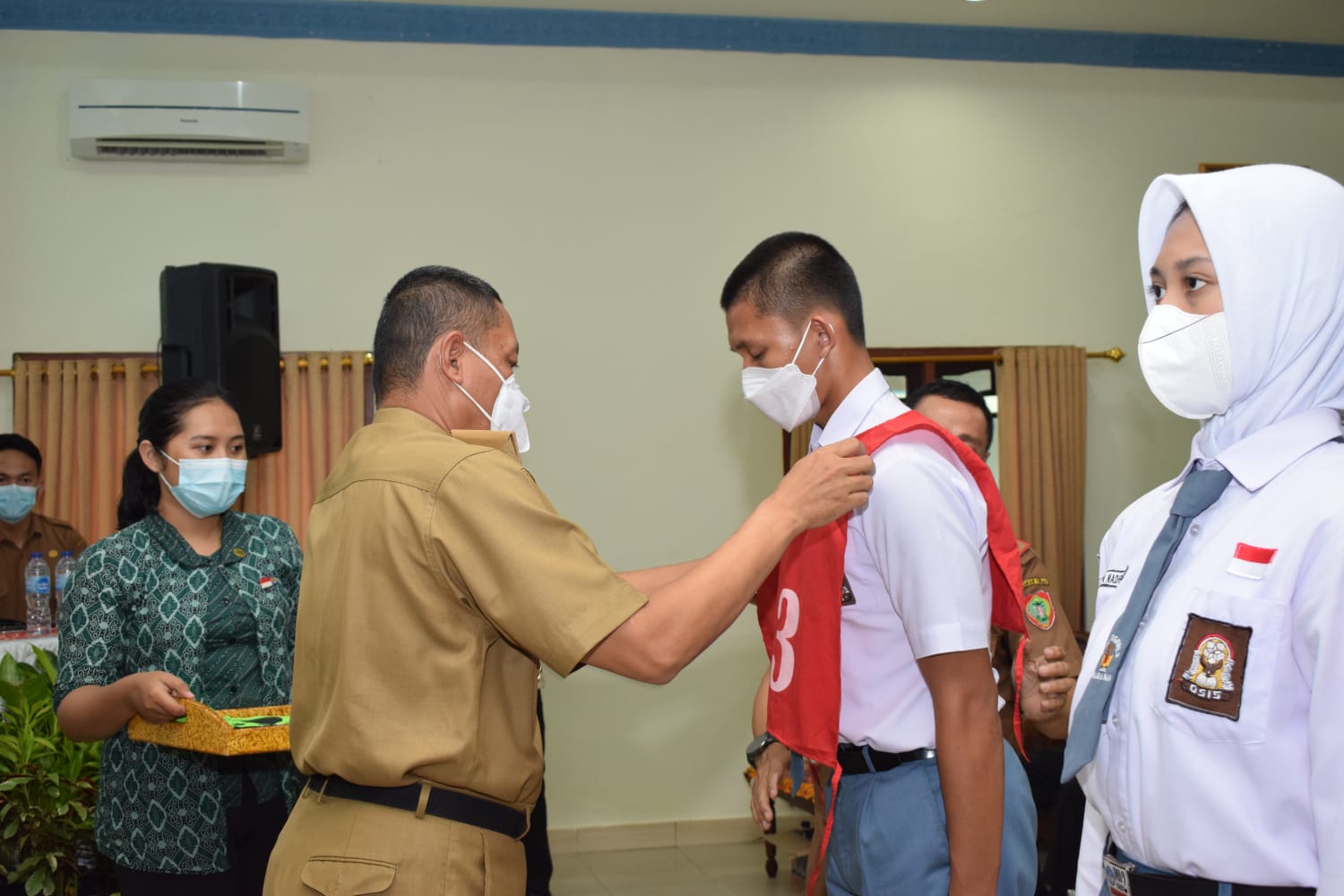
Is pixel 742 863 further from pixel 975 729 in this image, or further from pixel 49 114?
pixel 49 114

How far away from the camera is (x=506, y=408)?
2.04 meters

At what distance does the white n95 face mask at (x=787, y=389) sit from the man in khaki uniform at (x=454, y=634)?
0.35m

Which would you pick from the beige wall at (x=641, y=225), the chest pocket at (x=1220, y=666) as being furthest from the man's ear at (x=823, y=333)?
the beige wall at (x=641, y=225)

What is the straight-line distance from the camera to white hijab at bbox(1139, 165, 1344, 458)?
1330 millimetres

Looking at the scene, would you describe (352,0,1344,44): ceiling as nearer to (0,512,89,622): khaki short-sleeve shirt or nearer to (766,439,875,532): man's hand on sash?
(0,512,89,622): khaki short-sleeve shirt

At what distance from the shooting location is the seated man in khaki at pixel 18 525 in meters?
4.65

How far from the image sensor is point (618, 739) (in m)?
5.52

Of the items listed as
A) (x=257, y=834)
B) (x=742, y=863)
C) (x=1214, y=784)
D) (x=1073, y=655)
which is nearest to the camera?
(x=1214, y=784)

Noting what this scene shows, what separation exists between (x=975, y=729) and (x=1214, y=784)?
404 mm

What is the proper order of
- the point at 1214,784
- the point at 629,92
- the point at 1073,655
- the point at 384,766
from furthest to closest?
the point at 629,92 → the point at 1073,655 → the point at 384,766 → the point at 1214,784

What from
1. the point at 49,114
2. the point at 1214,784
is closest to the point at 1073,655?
the point at 1214,784

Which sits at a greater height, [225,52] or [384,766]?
[225,52]

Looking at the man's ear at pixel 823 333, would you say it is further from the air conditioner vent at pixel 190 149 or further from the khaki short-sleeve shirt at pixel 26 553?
the air conditioner vent at pixel 190 149

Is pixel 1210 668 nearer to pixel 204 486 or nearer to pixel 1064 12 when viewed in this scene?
pixel 204 486
